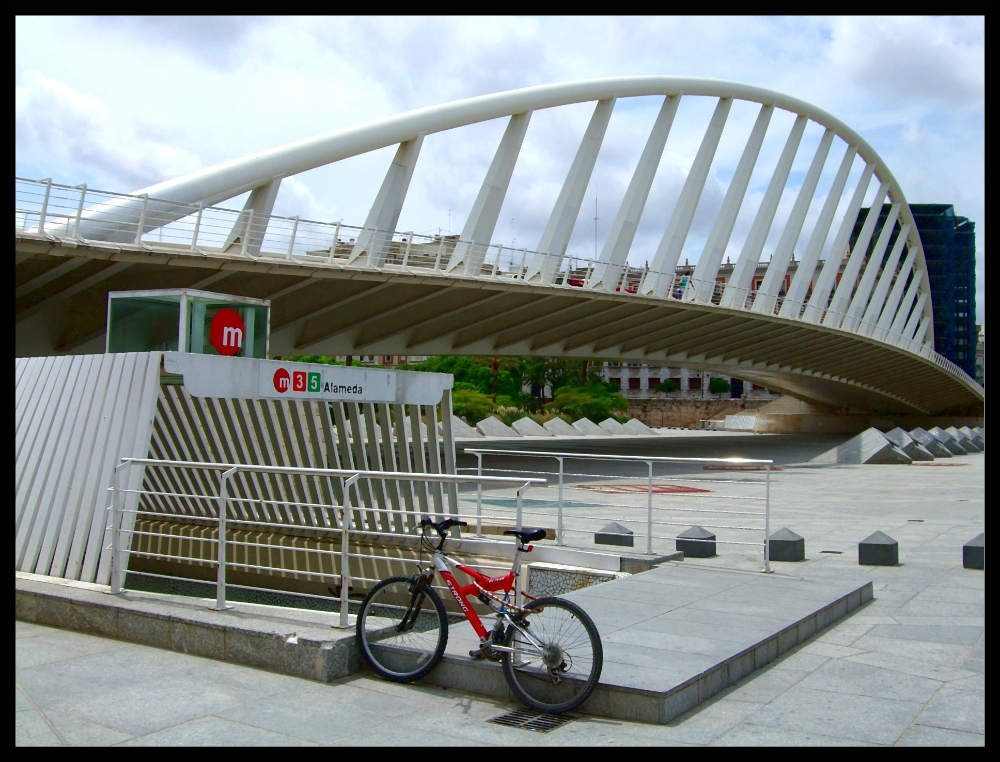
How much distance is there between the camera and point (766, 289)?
40.8 metres

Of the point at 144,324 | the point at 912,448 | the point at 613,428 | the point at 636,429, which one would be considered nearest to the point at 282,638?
the point at 144,324

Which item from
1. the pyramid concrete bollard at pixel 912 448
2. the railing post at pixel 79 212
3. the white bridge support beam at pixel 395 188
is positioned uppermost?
the white bridge support beam at pixel 395 188

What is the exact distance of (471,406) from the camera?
61.0 m

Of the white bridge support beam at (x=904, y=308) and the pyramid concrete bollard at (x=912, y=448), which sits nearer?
the pyramid concrete bollard at (x=912, y=448)

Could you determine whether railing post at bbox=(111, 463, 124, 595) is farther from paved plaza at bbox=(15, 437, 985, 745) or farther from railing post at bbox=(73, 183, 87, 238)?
railing post at bbox=(73, 183, 87, 238)

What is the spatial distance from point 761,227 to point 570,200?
13091 millimetres

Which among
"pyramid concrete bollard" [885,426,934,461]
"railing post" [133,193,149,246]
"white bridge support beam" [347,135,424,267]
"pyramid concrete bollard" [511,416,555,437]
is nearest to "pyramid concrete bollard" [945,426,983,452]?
"pyramid concrete bollard" [885,426,934,461]

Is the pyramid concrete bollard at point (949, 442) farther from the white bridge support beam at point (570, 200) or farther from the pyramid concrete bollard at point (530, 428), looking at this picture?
the pyramid concrete bollard at point (530, 428)

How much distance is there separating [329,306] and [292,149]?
4340mm

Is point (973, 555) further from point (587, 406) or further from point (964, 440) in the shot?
point (587, 406)

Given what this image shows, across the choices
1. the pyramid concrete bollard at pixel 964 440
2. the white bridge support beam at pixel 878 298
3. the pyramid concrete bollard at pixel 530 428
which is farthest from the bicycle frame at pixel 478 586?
the pyramid concrete bollard at pixel 530 428

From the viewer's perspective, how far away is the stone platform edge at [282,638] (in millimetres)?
5637

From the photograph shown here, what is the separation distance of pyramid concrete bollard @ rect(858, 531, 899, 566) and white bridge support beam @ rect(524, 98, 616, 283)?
19.2 metres

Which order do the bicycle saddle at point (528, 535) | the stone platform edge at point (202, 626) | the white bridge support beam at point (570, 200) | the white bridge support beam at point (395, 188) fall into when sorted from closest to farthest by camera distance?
1. the bicycle saddle at point (528, 535)
2. the stone platform edge at point (202, 626)
3. the white bridge support beam at point (395, 188)
4. the white bridge support beam at point (570, 200)
